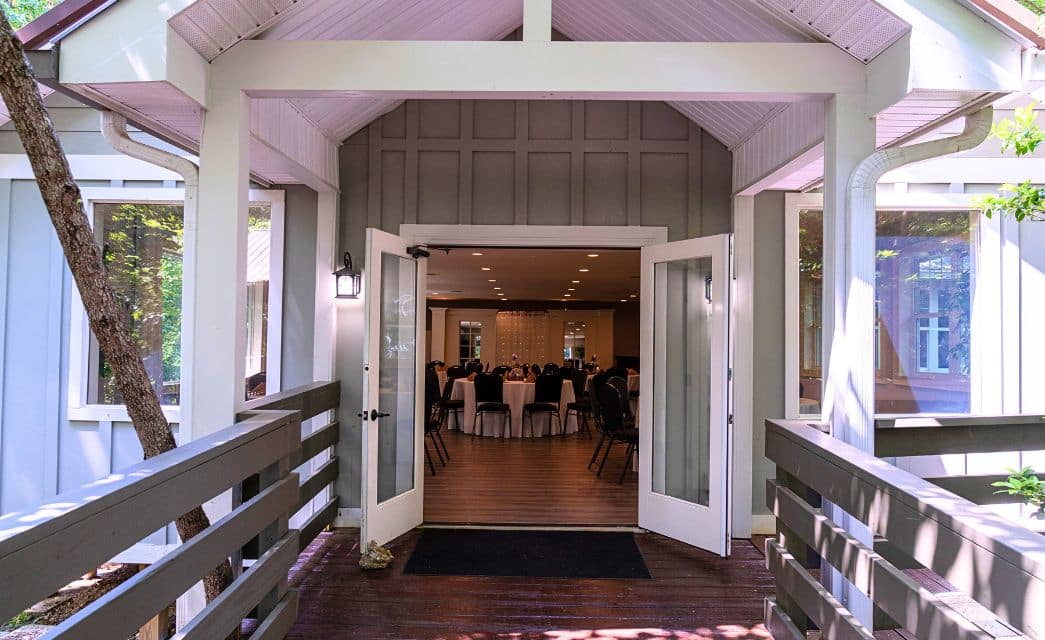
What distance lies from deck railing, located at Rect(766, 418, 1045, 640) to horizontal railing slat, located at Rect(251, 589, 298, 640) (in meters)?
2.14

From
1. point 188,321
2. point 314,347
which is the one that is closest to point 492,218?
point 314,347

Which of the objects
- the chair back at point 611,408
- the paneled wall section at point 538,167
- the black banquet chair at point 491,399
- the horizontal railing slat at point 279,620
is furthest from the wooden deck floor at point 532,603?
the black banquet chair at point 491,399

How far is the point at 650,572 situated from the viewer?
3.93 meters

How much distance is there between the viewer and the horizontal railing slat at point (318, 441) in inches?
161

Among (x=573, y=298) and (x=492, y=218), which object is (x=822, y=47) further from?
(x=573, y=298)

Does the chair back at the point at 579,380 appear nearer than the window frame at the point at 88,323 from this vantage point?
No

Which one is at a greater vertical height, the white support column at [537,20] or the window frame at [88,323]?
the white support column at [537,20]

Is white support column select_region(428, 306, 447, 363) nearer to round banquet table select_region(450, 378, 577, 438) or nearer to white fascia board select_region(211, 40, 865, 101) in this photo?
round banquet table select_region(450, 378, 577, 438)

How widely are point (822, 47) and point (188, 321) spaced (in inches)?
123

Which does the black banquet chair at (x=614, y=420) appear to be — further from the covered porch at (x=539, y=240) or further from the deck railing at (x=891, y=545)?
the deck railing at (x=891, y=545)

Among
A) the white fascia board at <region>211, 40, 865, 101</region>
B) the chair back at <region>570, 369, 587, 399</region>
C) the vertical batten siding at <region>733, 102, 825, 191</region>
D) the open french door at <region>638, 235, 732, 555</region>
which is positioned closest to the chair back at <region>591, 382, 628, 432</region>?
the open french door at <region>638, 235, 732, 555</region>

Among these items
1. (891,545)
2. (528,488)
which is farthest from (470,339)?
(891,545)

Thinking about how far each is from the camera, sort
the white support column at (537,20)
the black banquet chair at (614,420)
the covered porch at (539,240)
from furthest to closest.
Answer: the black banquet chair at (614,420) < the white support column at (537,20) < the covered porch at (539,240)

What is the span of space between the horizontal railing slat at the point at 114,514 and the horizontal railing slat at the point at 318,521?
1.75m
